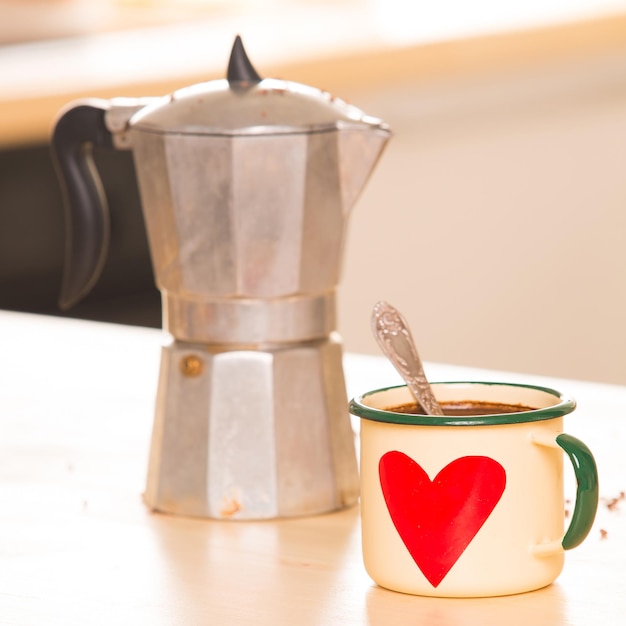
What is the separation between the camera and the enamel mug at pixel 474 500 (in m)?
0.54

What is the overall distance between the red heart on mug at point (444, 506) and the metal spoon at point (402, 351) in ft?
0.20

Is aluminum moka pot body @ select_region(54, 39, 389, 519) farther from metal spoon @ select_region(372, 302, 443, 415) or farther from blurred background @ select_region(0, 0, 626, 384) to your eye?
blurred background @ select_region(0, 0, 626, 384)

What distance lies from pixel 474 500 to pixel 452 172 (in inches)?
78.6

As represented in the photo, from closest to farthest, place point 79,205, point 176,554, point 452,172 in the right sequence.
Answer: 1. point 176,554
2. point 79,205
3. point 452,172

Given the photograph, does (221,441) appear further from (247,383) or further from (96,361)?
(96,361)

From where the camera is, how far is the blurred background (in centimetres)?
233

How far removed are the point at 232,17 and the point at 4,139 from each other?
2.13 ft

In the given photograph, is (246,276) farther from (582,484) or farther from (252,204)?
(582,484)

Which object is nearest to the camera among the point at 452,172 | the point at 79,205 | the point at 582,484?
the point at 582,484

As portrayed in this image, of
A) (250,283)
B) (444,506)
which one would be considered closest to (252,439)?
(250,283)

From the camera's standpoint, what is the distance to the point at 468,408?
2.02 ft

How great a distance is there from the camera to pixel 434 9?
265 cm

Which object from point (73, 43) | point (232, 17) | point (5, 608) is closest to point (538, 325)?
point (232, 17)

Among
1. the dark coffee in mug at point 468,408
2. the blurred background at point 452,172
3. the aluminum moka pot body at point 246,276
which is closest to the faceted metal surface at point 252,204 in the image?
the aluminum moka pot body at point 246,276
